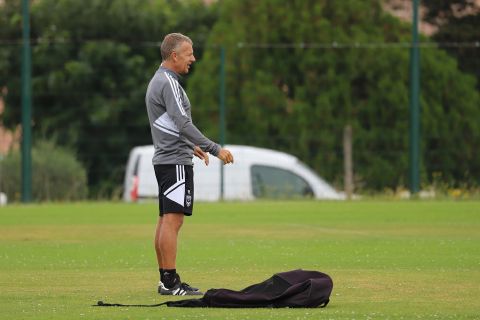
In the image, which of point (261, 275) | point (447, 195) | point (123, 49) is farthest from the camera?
point (123, 49)

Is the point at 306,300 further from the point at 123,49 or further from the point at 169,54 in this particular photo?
the point at 123,49

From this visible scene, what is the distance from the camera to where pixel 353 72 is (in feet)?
67.8

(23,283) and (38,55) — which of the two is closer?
(23,283)

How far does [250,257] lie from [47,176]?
1011 centimetres

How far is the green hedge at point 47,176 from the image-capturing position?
16.9 meters

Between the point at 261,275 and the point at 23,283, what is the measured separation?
1910mm

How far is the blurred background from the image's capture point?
18953 millimetres

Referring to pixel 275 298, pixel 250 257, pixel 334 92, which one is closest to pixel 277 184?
pixel 334 92

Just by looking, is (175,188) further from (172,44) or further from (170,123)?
(172,44)

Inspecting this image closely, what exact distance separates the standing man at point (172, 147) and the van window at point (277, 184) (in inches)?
391

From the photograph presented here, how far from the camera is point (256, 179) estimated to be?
16.2 metres

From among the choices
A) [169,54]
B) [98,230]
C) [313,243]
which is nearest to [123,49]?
[98,230]

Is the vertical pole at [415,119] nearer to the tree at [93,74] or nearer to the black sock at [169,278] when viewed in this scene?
the tree at [93,74]

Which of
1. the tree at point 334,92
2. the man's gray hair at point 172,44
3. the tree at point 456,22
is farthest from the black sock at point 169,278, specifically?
the tree at point 456,22
